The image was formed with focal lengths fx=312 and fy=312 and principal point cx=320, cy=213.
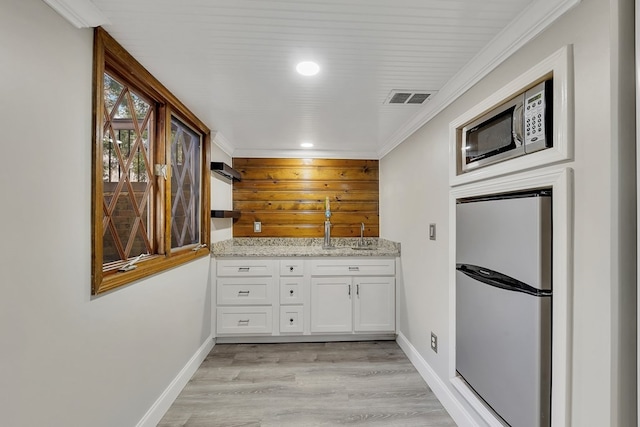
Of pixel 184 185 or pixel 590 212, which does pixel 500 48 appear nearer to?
pixel 590 212

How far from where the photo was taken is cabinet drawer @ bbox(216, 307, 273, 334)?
3039 mm

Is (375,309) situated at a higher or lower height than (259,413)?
higher

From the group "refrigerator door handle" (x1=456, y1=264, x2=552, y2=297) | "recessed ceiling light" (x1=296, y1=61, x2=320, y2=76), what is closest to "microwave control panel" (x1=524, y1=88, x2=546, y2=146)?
"refrigerator door handle" (x1=456, y1=264, x2=552, y2=297)

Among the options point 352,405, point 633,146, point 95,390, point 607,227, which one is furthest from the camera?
point 352,405

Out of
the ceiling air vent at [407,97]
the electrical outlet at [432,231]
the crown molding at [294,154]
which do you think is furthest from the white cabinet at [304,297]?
the ceiling air vent at [407,97]

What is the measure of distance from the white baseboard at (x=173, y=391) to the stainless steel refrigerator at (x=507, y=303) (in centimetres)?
181

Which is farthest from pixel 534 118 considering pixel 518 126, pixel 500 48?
pixel 500 48

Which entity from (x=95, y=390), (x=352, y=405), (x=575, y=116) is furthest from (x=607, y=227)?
(x=95, y=390)

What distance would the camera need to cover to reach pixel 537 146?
1.22m

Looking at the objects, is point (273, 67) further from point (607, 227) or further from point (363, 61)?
point (607, 227)

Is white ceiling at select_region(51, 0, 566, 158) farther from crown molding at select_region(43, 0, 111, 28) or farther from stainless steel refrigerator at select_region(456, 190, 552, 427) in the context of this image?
stainless steel refrigerator at select_region(456, 190, 552, 427)

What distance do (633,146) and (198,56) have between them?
1.69 m

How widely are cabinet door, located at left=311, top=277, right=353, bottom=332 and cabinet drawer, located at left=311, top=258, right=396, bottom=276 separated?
0.07 metres

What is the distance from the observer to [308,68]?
1.68 m
